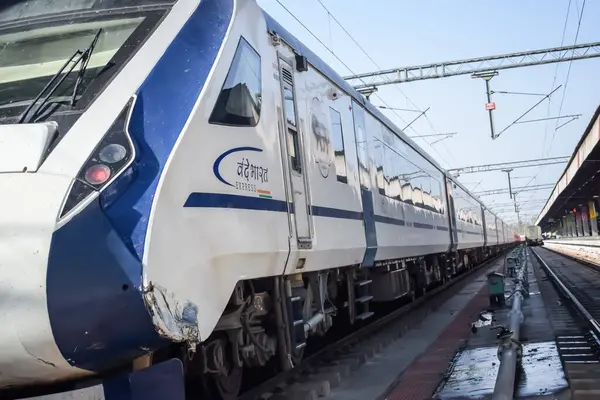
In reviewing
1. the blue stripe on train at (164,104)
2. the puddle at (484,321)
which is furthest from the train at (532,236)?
the blue stripe on train at (164,104)

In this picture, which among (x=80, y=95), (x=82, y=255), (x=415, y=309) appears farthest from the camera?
(x=415, y=309)

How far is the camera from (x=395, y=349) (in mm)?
8492

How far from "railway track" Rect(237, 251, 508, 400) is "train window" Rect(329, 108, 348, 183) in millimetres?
1956

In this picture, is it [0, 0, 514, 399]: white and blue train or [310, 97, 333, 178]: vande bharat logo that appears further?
[310, 97, 333, 178]: vande bharat logo

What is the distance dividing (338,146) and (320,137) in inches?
27.9

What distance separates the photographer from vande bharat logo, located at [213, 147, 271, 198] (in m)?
3.92

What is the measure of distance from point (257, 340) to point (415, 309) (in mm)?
7942

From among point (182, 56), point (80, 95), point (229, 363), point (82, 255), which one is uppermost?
point (182, 56)

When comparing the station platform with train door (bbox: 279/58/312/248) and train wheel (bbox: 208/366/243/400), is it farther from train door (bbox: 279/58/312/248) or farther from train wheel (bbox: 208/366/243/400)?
train door (bbox: 279/58/312/248)

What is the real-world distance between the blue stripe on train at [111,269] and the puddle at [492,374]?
3501 mm

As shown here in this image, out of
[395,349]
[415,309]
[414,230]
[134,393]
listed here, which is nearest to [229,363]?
[134,393]

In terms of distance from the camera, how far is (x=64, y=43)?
4055mm

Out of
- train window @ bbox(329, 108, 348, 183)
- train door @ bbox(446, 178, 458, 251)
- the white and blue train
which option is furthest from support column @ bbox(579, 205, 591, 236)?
the white and blue train

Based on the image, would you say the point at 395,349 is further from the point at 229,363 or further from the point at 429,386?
the point at 229,363
